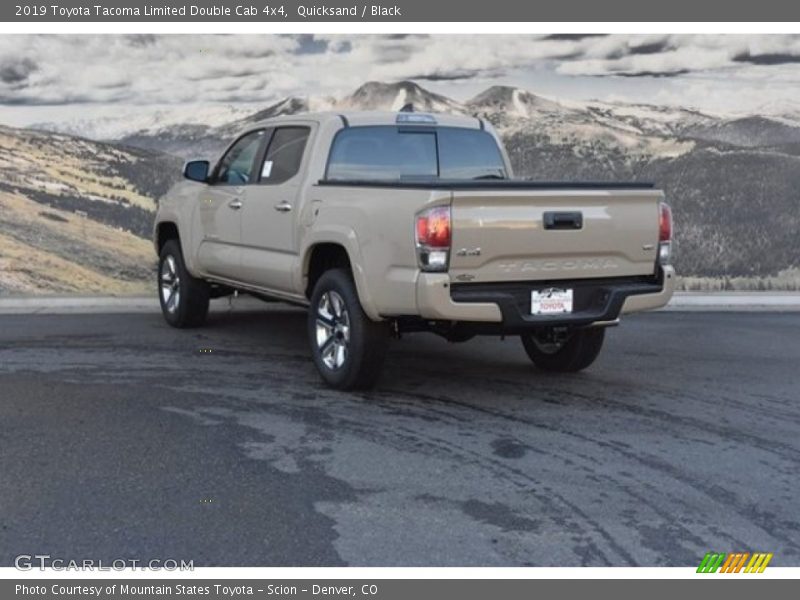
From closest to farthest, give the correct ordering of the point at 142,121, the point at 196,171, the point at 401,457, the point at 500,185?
the point at 401,457
the point at 500,185
the point at 196,171
the point at 142,121

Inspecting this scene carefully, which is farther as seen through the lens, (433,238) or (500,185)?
(500,185)

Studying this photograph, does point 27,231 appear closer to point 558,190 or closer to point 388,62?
point 388,62

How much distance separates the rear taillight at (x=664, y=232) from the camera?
6.87 m

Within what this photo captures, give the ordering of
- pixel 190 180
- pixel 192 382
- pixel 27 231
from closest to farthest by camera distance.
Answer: pixel 192 382
pixel 190 180
pixel 27 231

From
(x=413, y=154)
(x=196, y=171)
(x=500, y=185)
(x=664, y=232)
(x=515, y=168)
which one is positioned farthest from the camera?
(x=515, y=168)

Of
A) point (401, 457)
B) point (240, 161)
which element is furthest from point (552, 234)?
point (240, 161)

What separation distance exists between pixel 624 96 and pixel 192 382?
→ 757 centimetres

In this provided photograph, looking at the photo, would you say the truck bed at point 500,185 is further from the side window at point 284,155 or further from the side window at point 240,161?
the side window at point 240,161

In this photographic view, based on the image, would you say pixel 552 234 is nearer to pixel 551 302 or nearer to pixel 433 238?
pixel 551 302

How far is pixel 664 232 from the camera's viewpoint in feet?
22.7

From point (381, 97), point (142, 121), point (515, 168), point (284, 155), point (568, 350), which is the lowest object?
point (568, 350)

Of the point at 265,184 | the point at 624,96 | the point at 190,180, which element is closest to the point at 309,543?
the point at 265,184

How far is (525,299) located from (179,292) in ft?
13.8

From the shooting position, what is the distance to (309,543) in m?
4.34
